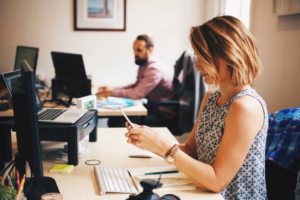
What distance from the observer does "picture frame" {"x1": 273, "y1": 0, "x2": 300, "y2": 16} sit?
2.09 meters

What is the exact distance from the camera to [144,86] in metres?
3.32

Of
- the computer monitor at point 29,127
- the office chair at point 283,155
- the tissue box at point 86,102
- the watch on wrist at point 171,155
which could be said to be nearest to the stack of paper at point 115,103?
the tissue box at point 86,102

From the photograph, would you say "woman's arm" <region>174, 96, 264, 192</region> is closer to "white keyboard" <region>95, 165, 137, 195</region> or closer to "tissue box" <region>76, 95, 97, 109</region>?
"white keyboard" <region>95, 165, 137, 195</region>

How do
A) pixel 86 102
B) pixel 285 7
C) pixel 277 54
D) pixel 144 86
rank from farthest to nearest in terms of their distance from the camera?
pixel 144 86 → pixel 277 54 → pixel 285 7 → pixel 86 102

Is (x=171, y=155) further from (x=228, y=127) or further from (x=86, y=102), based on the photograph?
(x=86, y=102)

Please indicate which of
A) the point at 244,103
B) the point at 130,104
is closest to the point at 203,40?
the point at 244,103

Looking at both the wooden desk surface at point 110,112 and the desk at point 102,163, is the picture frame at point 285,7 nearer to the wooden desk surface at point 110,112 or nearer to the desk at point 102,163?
the desk at point 102,163

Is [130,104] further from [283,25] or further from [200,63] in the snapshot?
[200,63]

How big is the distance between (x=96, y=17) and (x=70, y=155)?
2976 mm

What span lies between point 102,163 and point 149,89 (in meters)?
1.95

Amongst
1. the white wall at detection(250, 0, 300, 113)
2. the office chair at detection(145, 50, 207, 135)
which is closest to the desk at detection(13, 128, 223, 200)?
the white wall at detection(250, 0, 300, 113)

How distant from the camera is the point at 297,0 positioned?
209 cm

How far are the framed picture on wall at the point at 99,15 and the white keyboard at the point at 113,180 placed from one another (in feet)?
9.93

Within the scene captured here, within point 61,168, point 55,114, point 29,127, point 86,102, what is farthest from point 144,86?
point 29,127
